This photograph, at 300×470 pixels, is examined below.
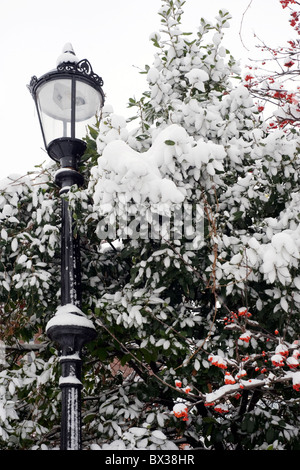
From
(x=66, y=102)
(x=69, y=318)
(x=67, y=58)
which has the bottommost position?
(x=69, y=318)

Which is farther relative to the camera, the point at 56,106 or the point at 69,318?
the point at 56,106

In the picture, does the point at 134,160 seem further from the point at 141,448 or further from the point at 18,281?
the point at 141,448

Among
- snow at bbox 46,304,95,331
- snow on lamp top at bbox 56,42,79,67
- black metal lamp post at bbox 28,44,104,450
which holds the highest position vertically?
snow on lamp top at bbox 56,42,79,67

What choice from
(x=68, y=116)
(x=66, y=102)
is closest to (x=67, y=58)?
(x=66, y=102)

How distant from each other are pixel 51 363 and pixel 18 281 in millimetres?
920

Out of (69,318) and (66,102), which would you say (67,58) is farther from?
(69,318)

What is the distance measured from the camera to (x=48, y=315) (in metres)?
4.86

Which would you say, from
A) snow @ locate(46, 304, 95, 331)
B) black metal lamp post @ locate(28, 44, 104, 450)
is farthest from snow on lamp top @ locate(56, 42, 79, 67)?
snow @ locate(46, 304, 95, 331)

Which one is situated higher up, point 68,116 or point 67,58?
point 67,58

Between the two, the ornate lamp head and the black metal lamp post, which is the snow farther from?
the ornate lamp head

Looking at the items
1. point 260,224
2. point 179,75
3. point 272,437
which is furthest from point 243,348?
point 179,75

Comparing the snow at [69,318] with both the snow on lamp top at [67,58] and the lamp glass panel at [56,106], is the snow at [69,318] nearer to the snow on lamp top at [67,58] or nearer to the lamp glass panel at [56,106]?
the lamp glass panel at [56,106]

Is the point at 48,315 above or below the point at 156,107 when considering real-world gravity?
below

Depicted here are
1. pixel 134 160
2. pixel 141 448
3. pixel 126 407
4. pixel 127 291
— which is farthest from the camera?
pixel 126 407
